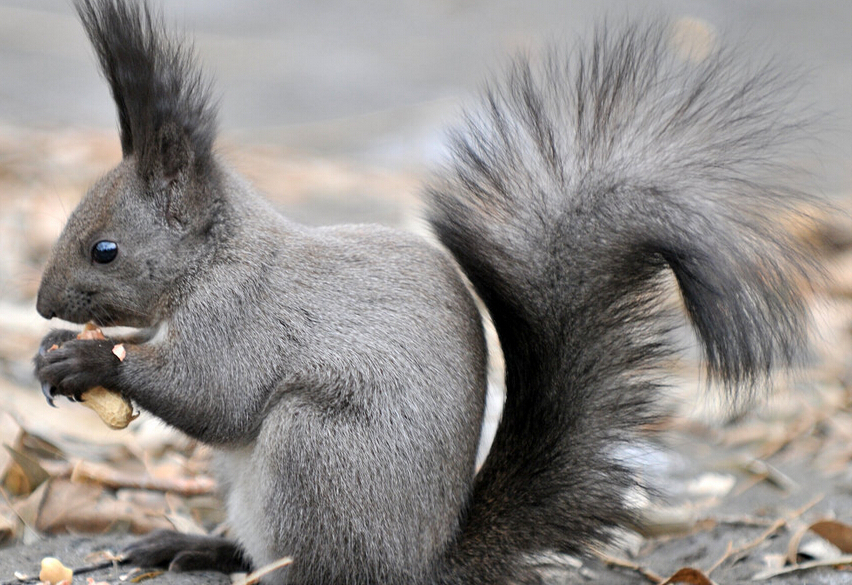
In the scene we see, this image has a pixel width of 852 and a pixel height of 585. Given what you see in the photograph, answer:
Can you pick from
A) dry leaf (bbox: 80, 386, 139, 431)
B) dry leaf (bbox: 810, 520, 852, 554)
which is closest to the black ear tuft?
dry leaf (bbox: 80, 386, 139, 431)

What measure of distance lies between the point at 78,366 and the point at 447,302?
0.75m

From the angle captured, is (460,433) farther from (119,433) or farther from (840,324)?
(840,324)

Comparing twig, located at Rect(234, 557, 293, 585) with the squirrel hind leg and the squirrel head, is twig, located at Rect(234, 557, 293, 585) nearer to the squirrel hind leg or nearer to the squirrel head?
the squirrel hind leg

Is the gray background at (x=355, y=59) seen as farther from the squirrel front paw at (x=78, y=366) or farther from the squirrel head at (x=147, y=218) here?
the squirrel front paw at (x=78, y=366)

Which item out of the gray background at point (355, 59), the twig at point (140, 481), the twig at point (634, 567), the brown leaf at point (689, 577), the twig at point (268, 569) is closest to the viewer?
the twig at point (268, 569)

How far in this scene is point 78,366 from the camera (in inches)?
77.6

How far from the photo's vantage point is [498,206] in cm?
204

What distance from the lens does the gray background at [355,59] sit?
6.44 metres

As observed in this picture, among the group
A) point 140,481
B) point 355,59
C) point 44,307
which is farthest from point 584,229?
point 355,59

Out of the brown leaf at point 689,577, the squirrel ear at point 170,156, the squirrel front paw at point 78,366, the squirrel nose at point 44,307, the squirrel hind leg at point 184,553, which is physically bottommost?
the squirrel hind leg at point 184,553

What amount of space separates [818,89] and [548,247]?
5111mm

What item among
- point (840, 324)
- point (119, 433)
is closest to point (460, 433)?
point (119, 433)

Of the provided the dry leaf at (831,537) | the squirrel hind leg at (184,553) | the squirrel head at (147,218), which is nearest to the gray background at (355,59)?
the dry leaf at (831,537)

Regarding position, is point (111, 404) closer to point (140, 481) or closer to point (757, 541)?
point (140, 481)
